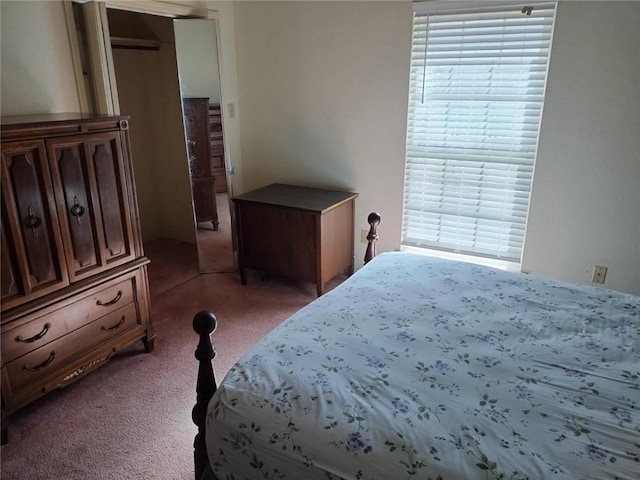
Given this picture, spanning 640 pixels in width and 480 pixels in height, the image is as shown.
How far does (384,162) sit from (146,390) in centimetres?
219

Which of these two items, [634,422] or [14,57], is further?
[14,57]

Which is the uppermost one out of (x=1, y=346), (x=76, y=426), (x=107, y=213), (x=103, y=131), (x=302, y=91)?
(x=302, y=91)

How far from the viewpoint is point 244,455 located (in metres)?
1.26

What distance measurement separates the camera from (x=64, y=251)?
2.10m

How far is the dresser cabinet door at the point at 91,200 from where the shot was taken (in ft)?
6.73

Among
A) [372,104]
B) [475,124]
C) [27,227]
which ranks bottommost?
[27,227]

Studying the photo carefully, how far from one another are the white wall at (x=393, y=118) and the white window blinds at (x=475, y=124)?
0.29ft

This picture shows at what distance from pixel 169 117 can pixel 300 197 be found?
148 centimetres

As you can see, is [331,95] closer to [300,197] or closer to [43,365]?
[300,197]

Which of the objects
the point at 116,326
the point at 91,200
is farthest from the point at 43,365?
the point at 91,200

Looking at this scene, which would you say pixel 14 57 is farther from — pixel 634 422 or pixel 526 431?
pixel 634 422

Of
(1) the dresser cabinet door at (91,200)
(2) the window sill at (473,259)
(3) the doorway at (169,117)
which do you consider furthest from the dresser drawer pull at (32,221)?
(2) the window sill at (473,259)

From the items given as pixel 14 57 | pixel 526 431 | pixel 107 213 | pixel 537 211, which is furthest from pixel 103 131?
pixel 537 211

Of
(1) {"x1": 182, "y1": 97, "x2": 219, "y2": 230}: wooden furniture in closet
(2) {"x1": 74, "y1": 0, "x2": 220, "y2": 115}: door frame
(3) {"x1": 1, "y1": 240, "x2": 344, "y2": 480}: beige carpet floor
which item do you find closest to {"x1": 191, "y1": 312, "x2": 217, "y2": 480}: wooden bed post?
(3) {"x1": 1, "y1": 240, "x2": 344, "y2": 480}: beige carpet floor
